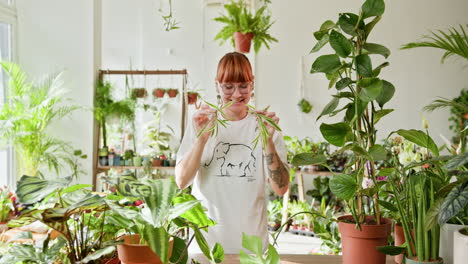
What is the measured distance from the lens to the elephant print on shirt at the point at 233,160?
78.4 inches

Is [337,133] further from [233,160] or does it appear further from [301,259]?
[233,160]

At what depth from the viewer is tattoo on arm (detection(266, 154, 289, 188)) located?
1942 millimetres

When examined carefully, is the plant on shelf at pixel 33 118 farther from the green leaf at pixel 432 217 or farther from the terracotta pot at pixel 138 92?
the green leaf at pixel 432 217

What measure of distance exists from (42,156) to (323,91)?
4092mm

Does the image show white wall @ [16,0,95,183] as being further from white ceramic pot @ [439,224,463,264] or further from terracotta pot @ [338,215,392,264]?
white ceramic pot @ [439,224,463,264]

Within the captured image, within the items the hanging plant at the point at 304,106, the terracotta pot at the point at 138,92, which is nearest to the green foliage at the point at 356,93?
the terracotta pot at the point at 138,92

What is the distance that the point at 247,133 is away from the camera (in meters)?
2.04

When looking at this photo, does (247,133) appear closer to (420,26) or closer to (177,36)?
(177,36)

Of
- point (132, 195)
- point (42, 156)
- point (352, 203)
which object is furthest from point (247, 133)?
point (42, 156)

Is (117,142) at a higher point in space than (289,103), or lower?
lower

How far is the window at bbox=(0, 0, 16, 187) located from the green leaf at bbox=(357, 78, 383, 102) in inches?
170

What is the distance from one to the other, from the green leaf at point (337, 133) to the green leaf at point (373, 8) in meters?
0.26

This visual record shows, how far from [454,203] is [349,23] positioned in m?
0.47

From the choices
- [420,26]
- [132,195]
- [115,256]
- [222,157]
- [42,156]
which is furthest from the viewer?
[420,26]
